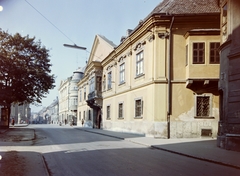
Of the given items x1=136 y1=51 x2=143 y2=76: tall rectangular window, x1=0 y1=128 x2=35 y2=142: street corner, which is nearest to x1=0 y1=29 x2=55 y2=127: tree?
x1=0 y1=128 x2=35 y2=142: street corner

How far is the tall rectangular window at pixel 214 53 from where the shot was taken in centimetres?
1897

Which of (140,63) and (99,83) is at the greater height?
(140,63)

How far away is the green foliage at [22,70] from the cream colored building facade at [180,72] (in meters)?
16.0

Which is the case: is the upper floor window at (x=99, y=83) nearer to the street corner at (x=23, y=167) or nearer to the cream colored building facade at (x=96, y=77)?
the cream colored building facade at (x=96, y=77)

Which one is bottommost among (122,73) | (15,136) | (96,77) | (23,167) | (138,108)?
(15,136)

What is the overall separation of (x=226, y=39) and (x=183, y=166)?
27.3ft

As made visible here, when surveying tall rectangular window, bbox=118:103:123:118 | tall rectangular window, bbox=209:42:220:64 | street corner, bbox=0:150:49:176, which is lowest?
street corner, bbox=0:150:49:176

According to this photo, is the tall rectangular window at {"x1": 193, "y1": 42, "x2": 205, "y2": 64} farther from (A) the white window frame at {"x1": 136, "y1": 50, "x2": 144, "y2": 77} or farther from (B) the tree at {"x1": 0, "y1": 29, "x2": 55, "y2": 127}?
(B) the tree at {"x1": 0, "y1": 29, "x2": 55, "y2": 127}

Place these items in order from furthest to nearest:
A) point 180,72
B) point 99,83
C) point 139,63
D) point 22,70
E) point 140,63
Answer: point 99,83 → point 22,70 → point 139,63 → point 140,63 → point 180,72

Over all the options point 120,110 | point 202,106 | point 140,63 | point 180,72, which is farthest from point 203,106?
point 120,110

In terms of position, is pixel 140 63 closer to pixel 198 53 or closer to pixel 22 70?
pixel 198 53

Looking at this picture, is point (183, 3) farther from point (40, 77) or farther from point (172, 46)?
Result: point (40, 77)

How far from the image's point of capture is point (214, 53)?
19.1 metres

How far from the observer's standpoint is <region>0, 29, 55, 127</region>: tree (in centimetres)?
3059
